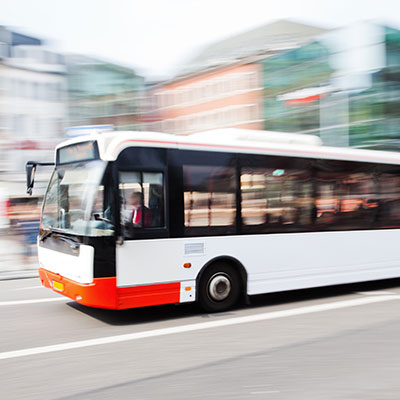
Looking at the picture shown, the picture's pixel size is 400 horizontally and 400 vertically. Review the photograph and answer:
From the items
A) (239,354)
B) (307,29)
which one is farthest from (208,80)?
(239,354)

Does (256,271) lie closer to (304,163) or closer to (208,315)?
(208,315)

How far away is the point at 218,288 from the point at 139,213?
1.74 metres

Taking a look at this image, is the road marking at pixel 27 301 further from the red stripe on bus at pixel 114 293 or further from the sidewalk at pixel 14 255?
Result: the sidewalk at pixel 14 255

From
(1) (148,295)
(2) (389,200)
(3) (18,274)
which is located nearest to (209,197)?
(1) (148,295)

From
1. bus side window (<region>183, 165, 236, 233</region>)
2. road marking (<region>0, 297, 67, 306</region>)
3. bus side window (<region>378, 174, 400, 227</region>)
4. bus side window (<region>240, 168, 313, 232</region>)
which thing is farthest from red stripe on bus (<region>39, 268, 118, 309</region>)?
bus side window (<region>378, 174, 400, 227</region>)

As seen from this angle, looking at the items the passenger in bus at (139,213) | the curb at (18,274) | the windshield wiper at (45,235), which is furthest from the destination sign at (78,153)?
the curb at (18,274)

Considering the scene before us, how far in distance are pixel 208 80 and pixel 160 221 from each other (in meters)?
40.6

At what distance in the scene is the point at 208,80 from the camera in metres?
46.2

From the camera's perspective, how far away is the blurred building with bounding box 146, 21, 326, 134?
3931 cm

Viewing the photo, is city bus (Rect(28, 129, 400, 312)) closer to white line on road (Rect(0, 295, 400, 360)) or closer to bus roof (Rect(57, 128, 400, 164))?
bus roof (Rect(57, 128, 400, 164))

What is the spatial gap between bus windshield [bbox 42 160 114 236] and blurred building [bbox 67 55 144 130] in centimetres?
2250

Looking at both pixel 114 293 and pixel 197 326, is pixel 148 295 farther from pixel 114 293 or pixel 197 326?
pixel 197 326

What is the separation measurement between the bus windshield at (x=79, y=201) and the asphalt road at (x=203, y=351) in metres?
1.30

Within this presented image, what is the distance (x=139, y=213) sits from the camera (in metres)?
6.89
